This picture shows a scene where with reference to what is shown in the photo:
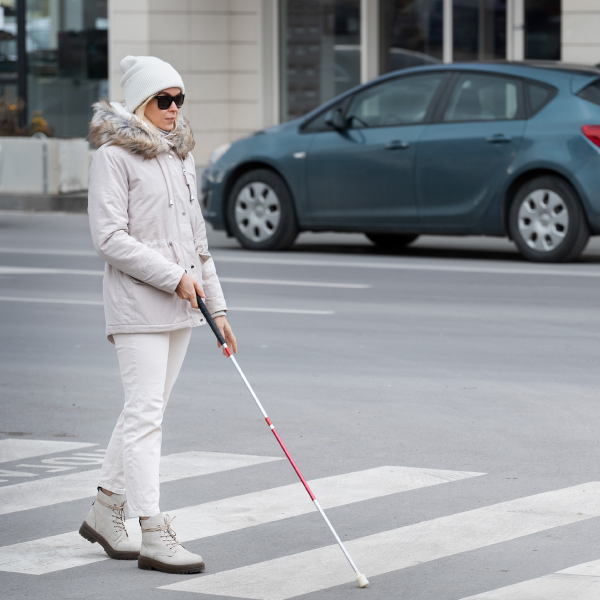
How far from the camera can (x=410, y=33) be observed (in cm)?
2269

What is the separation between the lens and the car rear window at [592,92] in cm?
1205

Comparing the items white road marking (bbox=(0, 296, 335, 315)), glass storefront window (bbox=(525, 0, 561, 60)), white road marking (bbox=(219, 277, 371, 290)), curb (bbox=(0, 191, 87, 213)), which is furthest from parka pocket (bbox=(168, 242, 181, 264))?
glass storefront window (bbox=(525, 0, 561, 60))

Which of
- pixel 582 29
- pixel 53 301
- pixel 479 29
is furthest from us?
pixel 479 29

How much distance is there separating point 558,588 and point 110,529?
1407 mm

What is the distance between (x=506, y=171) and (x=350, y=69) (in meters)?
11.5

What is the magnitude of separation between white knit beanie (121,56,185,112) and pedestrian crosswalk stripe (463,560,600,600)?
182 cm

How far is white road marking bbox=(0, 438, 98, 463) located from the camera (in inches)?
232

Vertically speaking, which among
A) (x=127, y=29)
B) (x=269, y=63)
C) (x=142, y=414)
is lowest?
(x=142, y=414)

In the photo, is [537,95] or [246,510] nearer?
[246,510]

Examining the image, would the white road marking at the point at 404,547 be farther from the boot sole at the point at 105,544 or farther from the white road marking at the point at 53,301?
the white road marking at the point at 53,301

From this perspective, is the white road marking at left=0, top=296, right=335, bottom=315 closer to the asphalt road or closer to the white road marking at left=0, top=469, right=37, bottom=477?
the asphalt road

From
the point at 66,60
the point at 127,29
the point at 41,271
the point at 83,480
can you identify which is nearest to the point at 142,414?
the point at 83,480

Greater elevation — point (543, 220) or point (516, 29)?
point (516, 29)

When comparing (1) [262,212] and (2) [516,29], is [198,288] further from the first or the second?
(2) [516,29]
